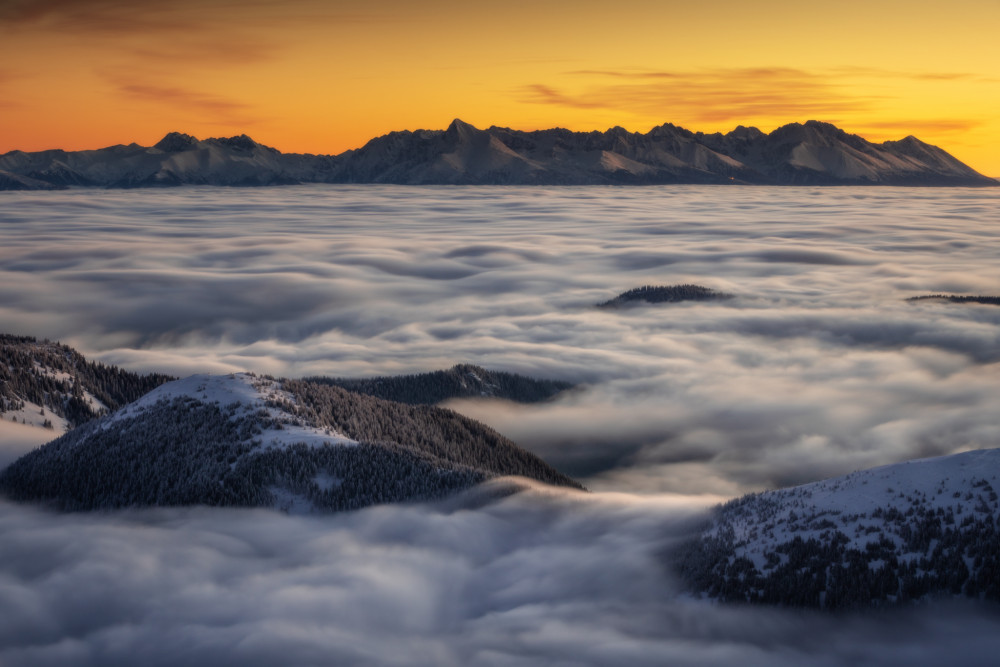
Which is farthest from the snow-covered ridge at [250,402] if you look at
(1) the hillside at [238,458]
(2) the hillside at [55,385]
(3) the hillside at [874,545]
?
(3) the hillside at [874,545]

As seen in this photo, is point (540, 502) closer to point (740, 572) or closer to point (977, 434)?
point (740, 572)

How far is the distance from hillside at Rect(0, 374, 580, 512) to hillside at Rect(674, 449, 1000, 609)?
Answer: 2325cm

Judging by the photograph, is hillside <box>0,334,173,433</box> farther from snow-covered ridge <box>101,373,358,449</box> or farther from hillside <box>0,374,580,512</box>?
snow-covered ridge <box>101,373,358,449</box>

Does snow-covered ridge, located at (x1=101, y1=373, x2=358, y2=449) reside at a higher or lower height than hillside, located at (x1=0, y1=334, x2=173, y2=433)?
higher

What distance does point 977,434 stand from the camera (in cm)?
10331

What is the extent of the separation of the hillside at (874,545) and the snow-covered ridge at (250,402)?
30.6 meters

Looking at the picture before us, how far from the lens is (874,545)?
1507 inches

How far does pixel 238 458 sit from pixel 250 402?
715 centimetres

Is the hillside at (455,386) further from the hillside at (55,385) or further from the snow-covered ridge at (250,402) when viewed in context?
the snow-covered ridge at (250,402)

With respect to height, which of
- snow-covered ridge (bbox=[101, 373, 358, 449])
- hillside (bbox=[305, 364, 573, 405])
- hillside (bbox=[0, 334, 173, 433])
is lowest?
hillside (bbox=[305, 364, 573, 405])

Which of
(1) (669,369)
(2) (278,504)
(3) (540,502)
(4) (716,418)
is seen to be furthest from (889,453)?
(2) (278,504)

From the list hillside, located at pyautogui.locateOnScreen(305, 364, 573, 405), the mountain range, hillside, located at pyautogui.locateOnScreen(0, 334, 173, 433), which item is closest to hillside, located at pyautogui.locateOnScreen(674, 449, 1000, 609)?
the mountain range

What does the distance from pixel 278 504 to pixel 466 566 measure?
45.7 feet

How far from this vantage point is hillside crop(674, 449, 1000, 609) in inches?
1460
